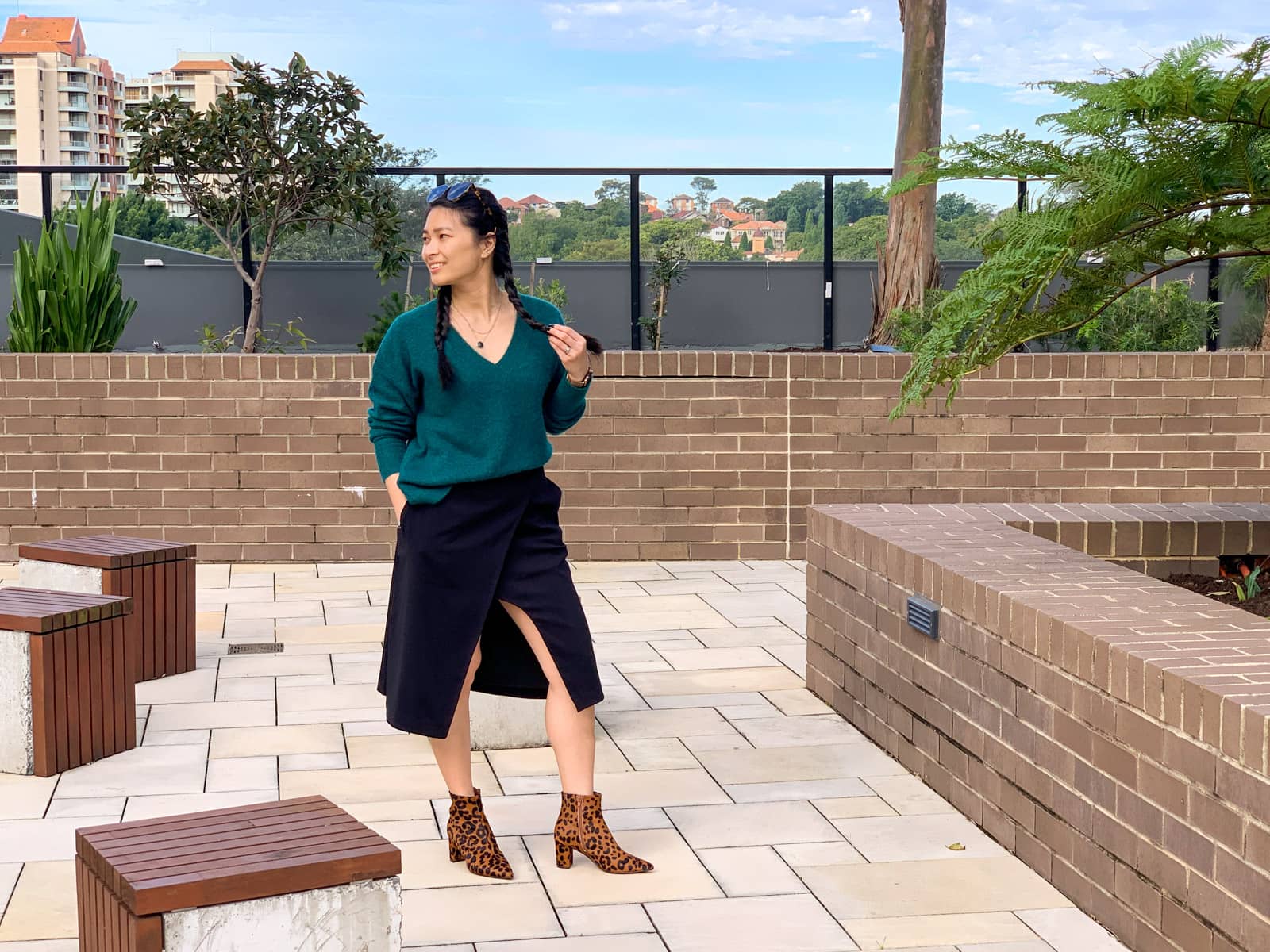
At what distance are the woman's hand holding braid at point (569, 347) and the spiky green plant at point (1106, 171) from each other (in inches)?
39.4

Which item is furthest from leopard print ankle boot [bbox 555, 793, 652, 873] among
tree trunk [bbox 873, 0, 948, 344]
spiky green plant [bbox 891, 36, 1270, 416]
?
tree trunk [bbox 873, 0, 948, 344]

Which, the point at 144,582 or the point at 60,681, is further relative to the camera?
the point at 144,582

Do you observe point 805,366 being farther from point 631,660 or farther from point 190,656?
point 190,656

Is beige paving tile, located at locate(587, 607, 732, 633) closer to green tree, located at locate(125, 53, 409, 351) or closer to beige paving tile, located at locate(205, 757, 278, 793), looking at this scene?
beige paving tile, located at locate(205, 757, 278, 793)

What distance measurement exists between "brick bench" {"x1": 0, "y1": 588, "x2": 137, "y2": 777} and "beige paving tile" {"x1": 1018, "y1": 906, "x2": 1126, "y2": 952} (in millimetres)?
3167

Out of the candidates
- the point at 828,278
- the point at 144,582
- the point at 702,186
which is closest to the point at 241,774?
the point at 144,582

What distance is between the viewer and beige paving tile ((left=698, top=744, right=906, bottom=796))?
205 inches

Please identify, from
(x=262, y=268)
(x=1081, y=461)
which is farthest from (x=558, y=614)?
(x=262, y=268)

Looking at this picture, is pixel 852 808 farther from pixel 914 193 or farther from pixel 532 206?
pixel 914 193

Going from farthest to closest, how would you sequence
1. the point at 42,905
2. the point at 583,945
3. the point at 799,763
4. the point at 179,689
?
the point at 179,689, the point at 799,763, the point at 42,905, the point at 583,945

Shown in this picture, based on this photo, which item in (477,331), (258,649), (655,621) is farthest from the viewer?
(655,621)

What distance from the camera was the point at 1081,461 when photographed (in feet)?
32.1

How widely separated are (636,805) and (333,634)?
2.99 metres

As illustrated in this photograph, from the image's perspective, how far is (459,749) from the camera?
4172mm
